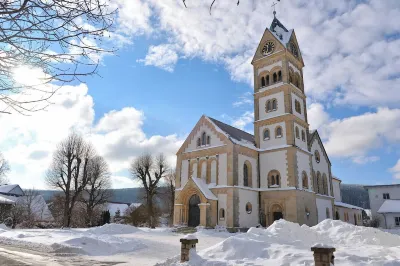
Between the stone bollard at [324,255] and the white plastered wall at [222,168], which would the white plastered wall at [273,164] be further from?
the stone bollard at [324,255]

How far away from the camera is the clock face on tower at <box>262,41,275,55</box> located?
115 feet

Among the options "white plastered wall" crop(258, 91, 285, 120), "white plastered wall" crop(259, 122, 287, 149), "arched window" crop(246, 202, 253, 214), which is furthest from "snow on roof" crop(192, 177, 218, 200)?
"white plastered wall" crop(258, 91, 285, 120)

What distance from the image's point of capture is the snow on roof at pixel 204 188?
92.6 ft

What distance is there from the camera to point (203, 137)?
107ft

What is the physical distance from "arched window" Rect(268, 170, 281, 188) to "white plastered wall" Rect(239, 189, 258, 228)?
A: 73.3 inches

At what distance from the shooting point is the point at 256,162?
104ft

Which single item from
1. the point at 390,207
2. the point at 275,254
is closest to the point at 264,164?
the point at 390,207

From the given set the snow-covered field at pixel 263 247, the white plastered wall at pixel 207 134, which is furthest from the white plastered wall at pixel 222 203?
the snow-covered field at pixel 263 247

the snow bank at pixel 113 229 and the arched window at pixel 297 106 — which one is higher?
the arched window at pixel 297 106

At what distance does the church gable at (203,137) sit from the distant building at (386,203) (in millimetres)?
26017

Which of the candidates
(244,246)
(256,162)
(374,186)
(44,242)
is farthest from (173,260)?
(374,186)

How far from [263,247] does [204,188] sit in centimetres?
2018

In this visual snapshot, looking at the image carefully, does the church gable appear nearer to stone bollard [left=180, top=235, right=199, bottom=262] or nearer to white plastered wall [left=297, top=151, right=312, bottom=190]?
white plastered wall [left=297, top=151, right=312, bottom=190]

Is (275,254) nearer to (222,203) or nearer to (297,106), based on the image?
(222,203)
